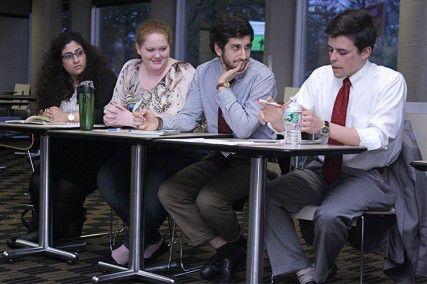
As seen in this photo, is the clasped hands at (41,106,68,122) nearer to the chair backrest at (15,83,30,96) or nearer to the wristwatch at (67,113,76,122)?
the wristwatch at (67,113,76,122)

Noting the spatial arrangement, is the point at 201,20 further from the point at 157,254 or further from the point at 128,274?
the point at 128,274

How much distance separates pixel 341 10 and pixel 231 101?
7221mm

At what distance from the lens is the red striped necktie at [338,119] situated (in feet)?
11.5

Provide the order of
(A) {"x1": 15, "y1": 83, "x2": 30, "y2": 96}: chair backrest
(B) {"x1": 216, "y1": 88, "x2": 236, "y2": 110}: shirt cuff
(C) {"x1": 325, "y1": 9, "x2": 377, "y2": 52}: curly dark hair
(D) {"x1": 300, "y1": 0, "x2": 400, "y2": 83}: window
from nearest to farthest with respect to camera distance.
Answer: (C) {"x1": 325, "y1": 9, "x2": 377, "y2": 52}: curly dark hair, (B) {"x1": 216, "y1": 88, "x2": 236, "y2": 110}: shirt cuff, (D) {"x1": 300, "y1": 0, "x2": 400, "y2": 83}: window, (A) {"x1": 15, "y1": 83, "x2": 30, "y2": 96}: chair backrest

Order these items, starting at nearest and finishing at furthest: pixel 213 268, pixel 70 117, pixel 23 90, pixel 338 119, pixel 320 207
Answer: pixel 320 207, pixel 338 119, pixel 213 268, pixel 70 117, pixel 23 90

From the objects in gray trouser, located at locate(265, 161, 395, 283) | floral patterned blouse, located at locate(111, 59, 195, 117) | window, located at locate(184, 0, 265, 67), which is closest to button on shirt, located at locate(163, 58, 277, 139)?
floral patterned blouse, located at locate(111, 59, 195, 117)

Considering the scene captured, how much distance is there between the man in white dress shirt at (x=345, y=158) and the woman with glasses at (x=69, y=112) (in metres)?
1.37

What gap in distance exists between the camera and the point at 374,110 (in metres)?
3.41

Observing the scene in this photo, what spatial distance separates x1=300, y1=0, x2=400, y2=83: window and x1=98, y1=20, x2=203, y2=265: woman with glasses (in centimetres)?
576

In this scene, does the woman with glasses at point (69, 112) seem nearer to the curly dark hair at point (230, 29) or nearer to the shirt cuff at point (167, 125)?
the shirt cuff at point (167, 125)

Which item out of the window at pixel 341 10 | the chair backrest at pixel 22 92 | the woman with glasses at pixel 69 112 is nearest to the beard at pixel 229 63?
the woman with glasses at pixel 69 112

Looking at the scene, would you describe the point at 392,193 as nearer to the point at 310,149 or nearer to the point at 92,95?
the point at 310,149

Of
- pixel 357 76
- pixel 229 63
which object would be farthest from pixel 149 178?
pixel 357 76

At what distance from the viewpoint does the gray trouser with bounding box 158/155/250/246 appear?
3705 mm
